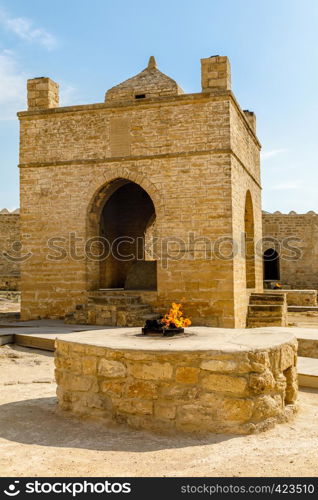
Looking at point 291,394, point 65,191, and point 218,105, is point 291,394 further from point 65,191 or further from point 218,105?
point 65,191

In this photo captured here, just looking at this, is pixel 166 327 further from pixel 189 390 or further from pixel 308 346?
pixel 308 346

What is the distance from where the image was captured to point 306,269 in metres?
22.8

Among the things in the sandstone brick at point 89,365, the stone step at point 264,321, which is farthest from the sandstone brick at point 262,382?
the stone step at point 264,321

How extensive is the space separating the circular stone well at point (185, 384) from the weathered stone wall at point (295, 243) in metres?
18.7

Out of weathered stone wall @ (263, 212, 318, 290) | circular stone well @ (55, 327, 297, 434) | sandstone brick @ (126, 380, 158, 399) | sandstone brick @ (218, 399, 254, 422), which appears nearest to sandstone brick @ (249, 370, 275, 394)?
circular stone well @ (55, 327, 297, 434)

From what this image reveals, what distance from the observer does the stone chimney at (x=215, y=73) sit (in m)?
10.5

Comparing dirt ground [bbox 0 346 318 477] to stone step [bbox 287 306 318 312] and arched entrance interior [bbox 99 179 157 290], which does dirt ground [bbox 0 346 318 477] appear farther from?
stone step [bbox 287 306 318 312]

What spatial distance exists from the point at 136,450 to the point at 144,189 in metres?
8.17

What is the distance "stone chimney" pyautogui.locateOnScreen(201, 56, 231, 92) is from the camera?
1055 centimetres

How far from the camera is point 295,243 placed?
23062 mm

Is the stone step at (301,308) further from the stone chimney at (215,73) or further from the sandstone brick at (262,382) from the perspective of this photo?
the sandstone brick at (262,382)

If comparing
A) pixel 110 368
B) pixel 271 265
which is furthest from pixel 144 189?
pixel 271 265

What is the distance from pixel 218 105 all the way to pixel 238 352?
→ 7.48 metres

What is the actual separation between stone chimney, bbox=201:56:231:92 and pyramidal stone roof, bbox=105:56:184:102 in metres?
1.55
